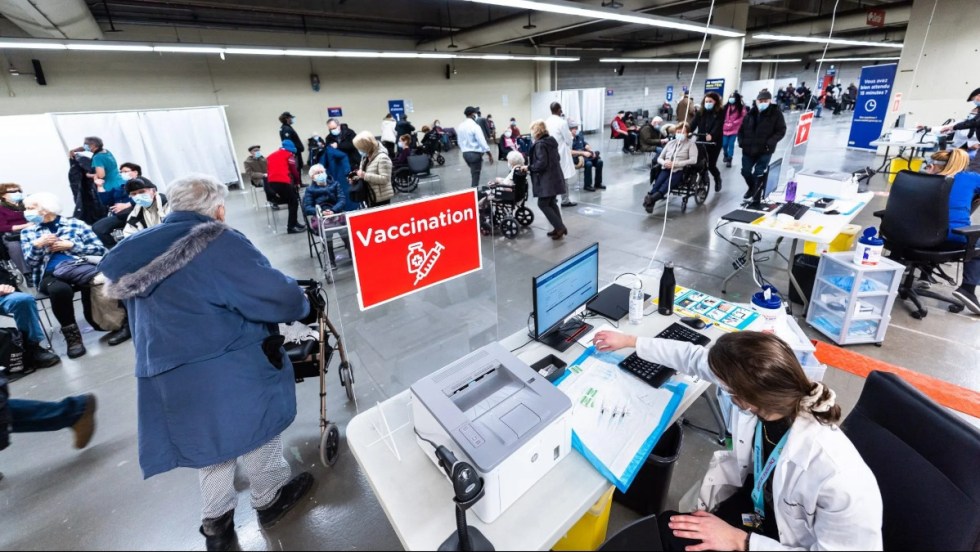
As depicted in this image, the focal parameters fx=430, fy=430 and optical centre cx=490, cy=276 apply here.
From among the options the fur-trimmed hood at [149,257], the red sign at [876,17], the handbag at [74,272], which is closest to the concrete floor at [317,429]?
the fur-trimmed hood at [149,257]

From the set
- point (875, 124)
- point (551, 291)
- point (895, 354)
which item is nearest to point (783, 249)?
point (895, 354)

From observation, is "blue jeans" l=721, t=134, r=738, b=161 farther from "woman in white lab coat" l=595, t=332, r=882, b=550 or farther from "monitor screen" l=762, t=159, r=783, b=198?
"woman in white lab coat" l=595, t=332, r=882, b=550

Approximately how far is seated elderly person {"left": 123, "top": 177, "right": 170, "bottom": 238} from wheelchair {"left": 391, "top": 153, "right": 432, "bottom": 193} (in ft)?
14.0

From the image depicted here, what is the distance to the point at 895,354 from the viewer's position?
2.68 m

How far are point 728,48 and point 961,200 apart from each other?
784 centimetres

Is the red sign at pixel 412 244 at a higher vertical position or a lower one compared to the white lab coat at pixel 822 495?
higher

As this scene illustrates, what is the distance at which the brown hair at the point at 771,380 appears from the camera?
3.49 feet

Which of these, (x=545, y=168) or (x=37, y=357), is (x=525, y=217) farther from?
(x=37, y=357)

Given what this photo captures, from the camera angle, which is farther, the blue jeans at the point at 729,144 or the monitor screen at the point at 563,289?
the blue jeans at the point at 729,144

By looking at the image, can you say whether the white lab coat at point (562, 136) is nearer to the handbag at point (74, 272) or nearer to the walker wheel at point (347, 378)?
the walker wheel at point (347, 378)

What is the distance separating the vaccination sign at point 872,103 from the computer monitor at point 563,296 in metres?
9.79

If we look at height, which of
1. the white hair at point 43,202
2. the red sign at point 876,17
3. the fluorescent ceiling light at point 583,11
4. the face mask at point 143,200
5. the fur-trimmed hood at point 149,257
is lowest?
the face mask at point 143,200

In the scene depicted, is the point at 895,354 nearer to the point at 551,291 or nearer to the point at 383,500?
the point at 551,291

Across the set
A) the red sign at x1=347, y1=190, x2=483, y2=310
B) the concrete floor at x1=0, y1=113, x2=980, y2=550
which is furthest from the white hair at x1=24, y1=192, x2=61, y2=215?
the red sign at x1=347, y1=190, x2=483, y2=310
